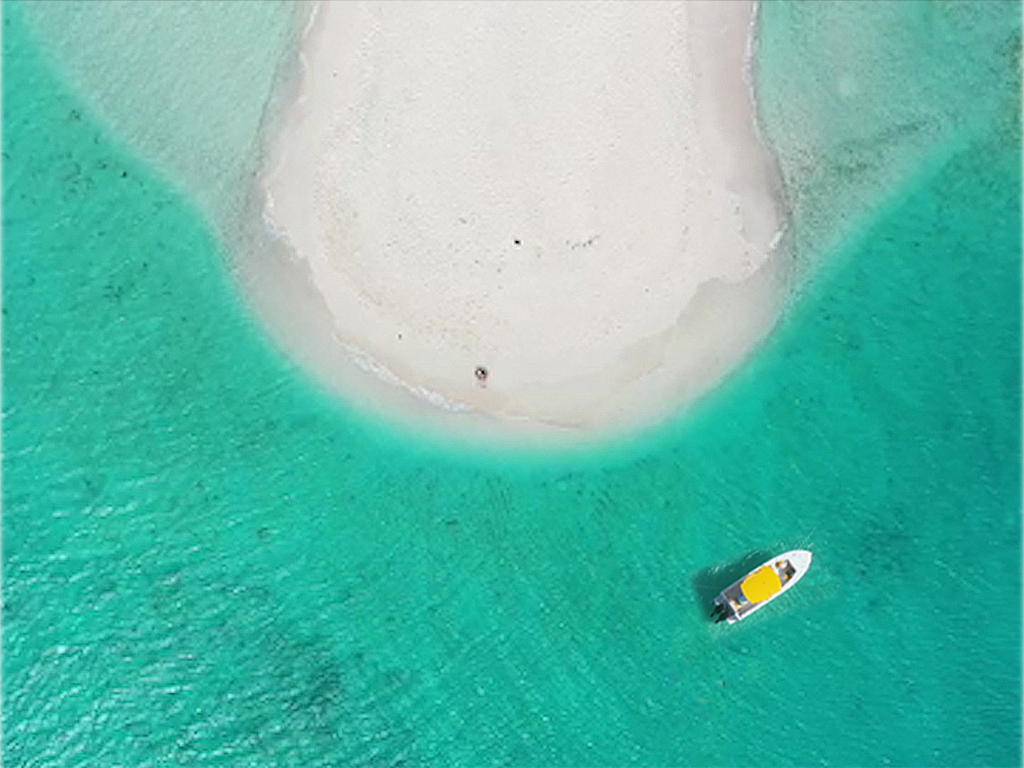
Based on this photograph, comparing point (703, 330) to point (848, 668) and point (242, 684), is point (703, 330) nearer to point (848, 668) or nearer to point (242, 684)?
point (848, 668)

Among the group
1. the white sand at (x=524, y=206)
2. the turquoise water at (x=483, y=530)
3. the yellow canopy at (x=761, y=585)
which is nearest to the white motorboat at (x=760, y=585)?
the yellow canopy at (x=761, y=585)

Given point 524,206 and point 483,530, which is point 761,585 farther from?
point 524,206

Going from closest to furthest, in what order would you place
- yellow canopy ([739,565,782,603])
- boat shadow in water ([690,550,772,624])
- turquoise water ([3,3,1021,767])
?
yellow canopy ([739,565,782,603]) → turquoise water ([3,3,1021,767]) → boat shadow in water ([690,550,772,624])

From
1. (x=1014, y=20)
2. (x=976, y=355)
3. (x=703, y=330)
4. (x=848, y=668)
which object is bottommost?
(x=848, y=668)

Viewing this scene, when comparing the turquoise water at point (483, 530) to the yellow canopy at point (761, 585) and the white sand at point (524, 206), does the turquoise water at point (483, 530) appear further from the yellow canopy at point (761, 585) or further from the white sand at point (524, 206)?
the white sand at point (524, 206)

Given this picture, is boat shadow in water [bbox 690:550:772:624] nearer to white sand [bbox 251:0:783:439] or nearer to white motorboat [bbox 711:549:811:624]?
white motorboat [bbox 711:549:811:624]

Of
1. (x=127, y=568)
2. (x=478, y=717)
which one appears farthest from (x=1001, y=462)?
(x=127, y=568)

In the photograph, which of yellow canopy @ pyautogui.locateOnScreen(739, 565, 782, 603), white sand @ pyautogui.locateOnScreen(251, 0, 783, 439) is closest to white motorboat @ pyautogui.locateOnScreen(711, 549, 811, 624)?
yellow canopy @ pyautogui.locateOnScreen(739, 565, 782, 603)
